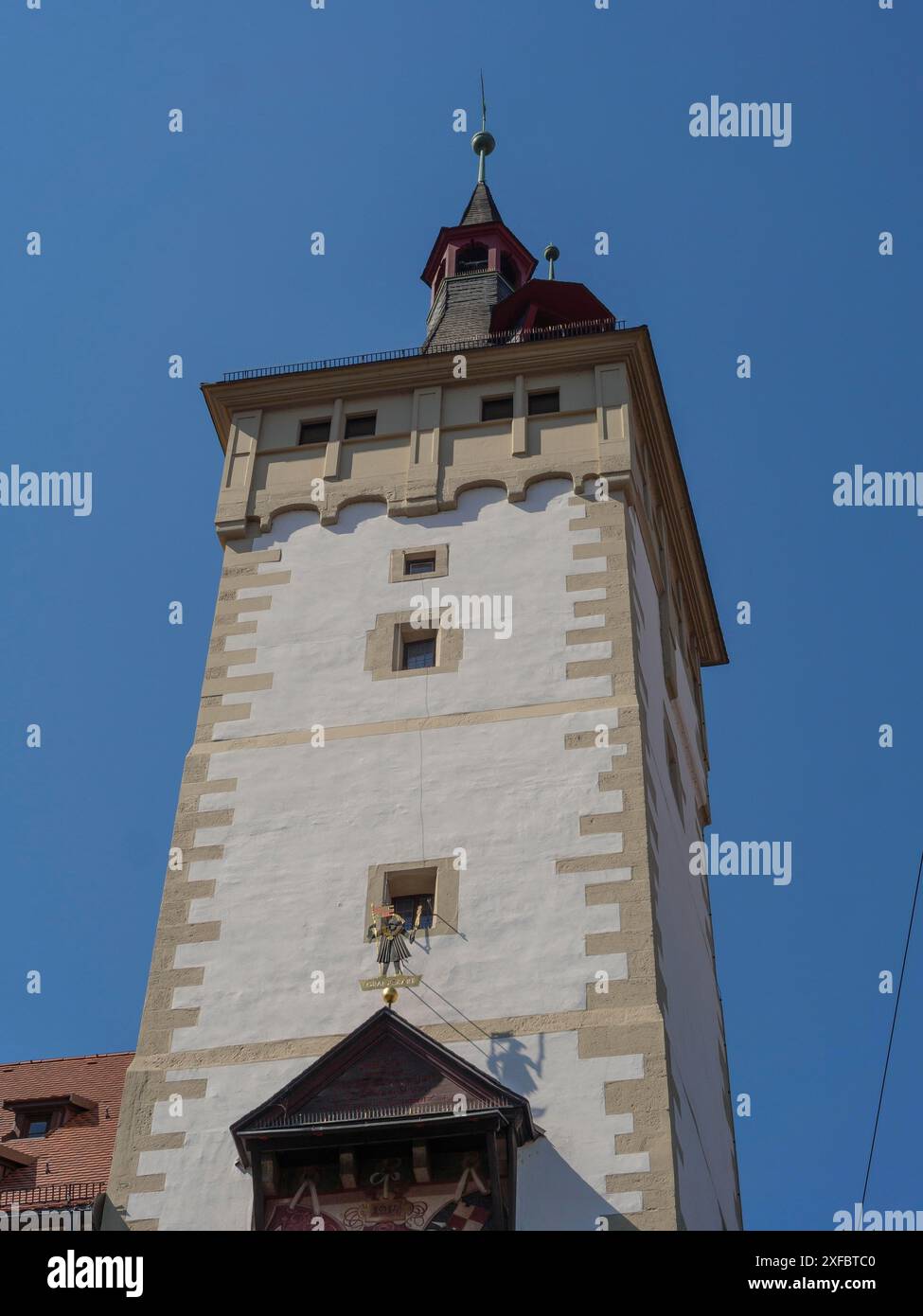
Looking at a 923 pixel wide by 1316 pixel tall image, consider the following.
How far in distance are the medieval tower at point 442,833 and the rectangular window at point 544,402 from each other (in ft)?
0.19

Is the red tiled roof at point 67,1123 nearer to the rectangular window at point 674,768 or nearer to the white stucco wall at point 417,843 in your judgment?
the white stucco wall at point 417,843

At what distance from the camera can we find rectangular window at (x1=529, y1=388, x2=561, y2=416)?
91.8ft

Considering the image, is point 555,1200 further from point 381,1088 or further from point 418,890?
point 418,890

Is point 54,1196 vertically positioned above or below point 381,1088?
below

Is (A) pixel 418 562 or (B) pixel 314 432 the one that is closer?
(A) pixel 418 562

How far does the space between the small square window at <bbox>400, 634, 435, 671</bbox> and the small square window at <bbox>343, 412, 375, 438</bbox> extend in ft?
15.1

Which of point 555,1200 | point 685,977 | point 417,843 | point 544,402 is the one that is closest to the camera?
point 555,1200

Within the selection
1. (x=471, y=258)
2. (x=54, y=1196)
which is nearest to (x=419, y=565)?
(x=54, y=1196)

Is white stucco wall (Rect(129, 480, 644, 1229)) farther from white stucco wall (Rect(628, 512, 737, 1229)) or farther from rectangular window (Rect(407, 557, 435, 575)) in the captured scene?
white stucco wall (Rect(628, 512, 737, 1229))

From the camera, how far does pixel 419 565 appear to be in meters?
25.9

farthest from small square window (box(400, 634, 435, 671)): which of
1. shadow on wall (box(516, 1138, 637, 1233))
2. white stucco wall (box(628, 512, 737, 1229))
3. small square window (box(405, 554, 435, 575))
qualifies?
shadow on wall (box(516, 1138, 637, 1233))

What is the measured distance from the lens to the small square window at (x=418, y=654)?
24.5 metres

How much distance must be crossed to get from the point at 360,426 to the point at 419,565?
3.51 metres

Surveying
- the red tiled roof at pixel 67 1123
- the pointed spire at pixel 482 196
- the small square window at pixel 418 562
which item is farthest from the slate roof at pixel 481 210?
the red tiled roof at pixel 67 1123
